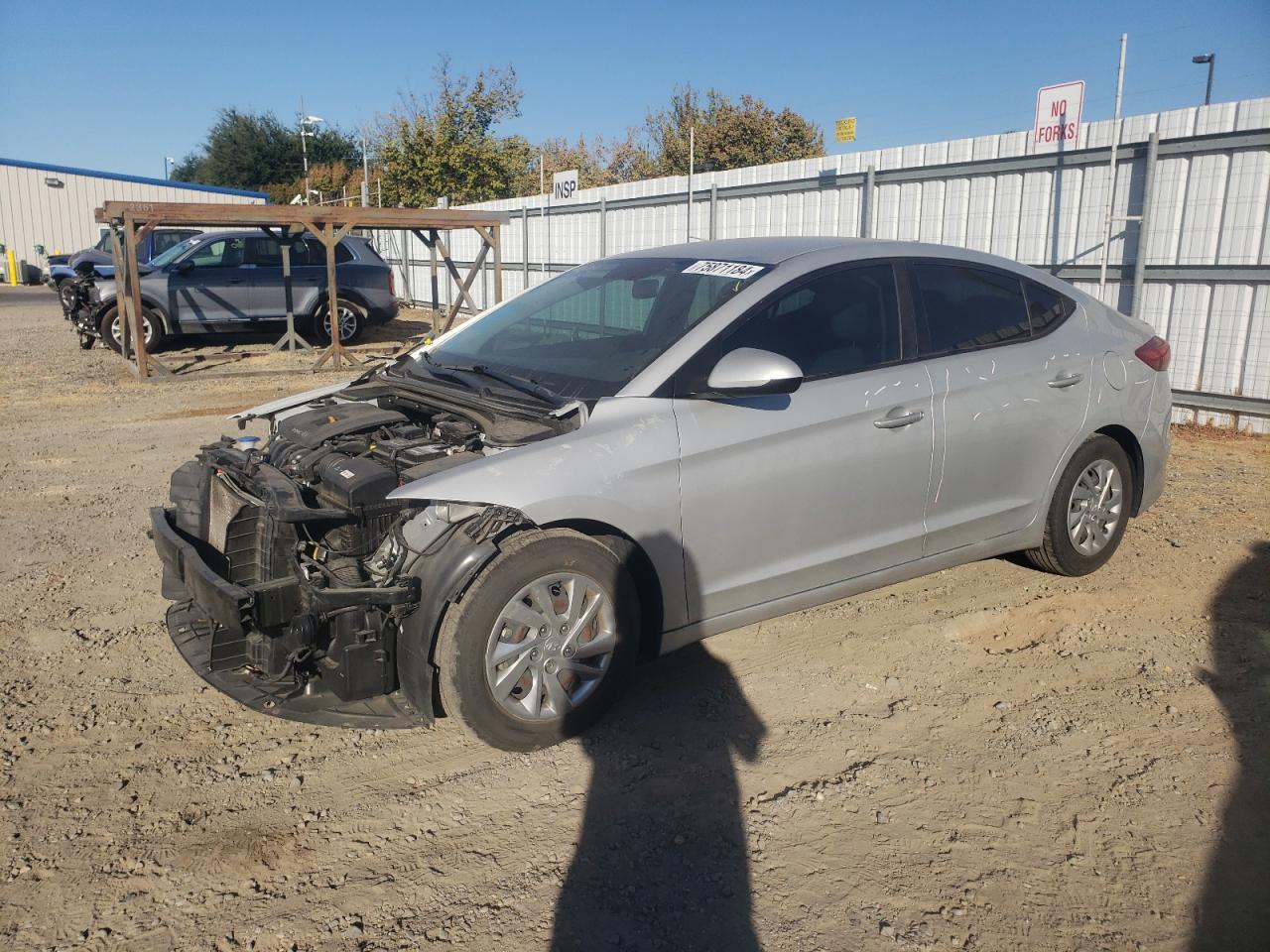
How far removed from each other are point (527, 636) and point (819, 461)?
4.52 ft

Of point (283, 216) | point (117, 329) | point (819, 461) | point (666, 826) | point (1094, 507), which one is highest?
point (283, 216)

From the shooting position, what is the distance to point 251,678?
139 inches

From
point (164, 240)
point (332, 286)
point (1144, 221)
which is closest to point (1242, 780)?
point (1144, 221)

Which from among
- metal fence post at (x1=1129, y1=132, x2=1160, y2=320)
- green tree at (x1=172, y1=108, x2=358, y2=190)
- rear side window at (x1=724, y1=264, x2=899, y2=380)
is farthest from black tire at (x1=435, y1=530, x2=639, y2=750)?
green tree at (x1=172, y1=108, x2=358, y2=190)

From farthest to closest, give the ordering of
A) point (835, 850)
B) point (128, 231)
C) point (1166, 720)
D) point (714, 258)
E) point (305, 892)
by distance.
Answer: point (128, 231) < point (714, 258) < point (1166, 720) < point (835, 850) < point (305, 892)

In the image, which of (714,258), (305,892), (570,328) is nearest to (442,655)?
(305,892)

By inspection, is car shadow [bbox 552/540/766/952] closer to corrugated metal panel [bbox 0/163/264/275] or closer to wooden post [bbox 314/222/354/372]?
wooden post [bbox 314/222/354/372]

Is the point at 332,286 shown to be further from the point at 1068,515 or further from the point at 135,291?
the point at 1068,515

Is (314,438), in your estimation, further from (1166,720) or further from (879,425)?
(1166,720)

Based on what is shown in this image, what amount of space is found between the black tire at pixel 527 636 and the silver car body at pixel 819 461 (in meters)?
0.12

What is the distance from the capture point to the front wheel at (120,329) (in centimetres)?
1464

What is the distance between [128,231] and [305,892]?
1141 cm

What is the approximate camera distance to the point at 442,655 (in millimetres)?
3268

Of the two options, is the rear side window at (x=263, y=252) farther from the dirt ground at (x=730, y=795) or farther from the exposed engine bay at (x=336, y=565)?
the exposed engine bay at (x=336, y=565)
